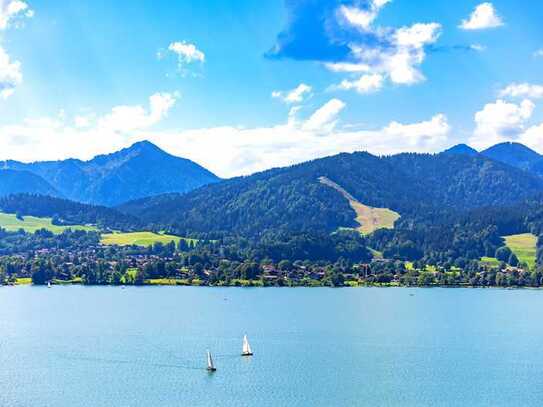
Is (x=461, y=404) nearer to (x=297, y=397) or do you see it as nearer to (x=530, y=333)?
(x=297, y=397)

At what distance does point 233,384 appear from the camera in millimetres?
92375

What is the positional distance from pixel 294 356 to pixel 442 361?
18887 millimetres

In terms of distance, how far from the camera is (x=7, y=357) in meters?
108

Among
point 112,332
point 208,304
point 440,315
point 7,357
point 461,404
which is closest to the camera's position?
point 461,404

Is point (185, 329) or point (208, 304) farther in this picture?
point (208, 304)

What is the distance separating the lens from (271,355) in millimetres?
111250

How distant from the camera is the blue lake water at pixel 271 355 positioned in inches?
3435

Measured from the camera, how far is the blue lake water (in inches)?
3435

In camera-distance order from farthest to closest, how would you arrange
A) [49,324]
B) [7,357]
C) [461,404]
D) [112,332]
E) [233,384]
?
1. [49,324]
2. [112,332]
3. [7,357]
4. [233,384]
5. [461,404]

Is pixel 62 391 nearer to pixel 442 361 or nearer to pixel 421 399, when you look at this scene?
pixel 421 399

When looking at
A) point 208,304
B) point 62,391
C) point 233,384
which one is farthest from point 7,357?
point 208,304

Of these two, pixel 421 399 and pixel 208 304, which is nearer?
pixel 421 399

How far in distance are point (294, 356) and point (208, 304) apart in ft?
240

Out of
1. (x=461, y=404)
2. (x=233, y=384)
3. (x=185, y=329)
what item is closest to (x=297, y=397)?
(x=233, y=384)
